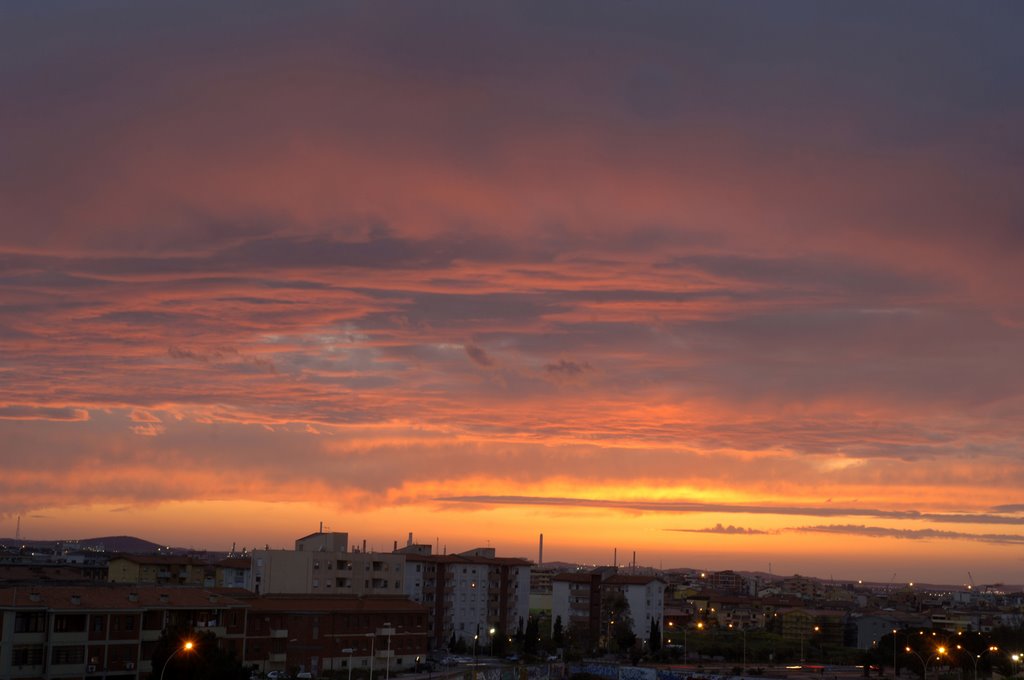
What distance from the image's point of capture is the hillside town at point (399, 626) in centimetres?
5403

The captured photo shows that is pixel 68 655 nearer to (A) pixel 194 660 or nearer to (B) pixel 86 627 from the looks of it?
(B) pixel 86 627

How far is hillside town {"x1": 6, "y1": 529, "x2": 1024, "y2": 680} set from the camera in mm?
54031

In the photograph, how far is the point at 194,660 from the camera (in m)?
50.8

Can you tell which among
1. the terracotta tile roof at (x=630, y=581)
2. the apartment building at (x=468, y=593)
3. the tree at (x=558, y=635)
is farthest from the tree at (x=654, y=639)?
the apartment building at (x=468, y=593)

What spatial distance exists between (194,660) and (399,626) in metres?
28.8

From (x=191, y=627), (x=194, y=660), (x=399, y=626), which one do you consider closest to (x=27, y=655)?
(x=191, y=627)

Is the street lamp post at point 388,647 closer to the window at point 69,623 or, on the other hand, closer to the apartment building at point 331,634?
the apartment building at point 331,634

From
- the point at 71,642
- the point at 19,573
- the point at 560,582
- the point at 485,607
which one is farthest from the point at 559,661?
the point at 71,642

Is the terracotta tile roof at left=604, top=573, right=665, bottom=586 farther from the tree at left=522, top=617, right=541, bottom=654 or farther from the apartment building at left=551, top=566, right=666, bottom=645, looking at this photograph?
the tree at left=522, top=617, right=541, bottom=654

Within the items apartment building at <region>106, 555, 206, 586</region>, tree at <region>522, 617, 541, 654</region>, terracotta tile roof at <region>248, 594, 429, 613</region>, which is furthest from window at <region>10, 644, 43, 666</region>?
tree at <region>522, 617, 541, 654</region>

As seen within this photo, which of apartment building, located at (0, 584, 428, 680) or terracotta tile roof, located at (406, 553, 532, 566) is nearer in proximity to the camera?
apartment building, located at (0, 584, 428, 680)

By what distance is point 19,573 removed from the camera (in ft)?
268

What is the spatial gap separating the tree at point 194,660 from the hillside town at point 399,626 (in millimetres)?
90

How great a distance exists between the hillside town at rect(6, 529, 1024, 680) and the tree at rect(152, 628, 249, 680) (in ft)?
0.29
